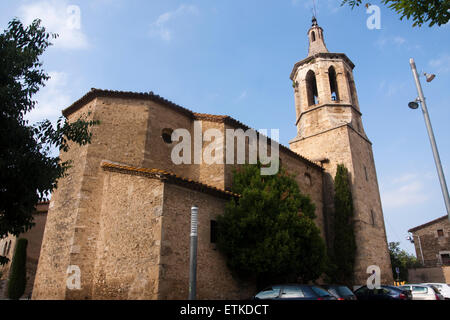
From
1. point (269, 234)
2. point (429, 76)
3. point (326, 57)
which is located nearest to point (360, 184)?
point (326, 57)

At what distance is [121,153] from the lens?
1348 cm

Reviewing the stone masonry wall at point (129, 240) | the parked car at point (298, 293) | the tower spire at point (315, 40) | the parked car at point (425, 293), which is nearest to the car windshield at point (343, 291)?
the parked car at point (298, 293)

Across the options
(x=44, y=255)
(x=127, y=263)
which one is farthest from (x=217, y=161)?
(x=44, y=255)

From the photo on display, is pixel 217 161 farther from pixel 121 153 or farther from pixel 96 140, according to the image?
pixel 96 140

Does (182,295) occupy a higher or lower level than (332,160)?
lower

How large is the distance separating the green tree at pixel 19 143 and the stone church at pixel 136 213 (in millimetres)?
3914

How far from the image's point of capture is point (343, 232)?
1789 centimetres

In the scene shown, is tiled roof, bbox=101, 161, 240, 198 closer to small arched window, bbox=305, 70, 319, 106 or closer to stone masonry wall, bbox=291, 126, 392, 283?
stone masonry wall, bbox=291, 126, 392, 283

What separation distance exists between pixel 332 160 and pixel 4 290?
67.8 feet

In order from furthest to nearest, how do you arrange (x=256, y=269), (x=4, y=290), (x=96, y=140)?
(x=4, y=290) → (x=96, y=140) → (x=256, y=269)

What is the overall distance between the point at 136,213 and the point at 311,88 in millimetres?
17226

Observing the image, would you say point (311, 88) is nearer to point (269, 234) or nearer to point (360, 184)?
point (360, 184)

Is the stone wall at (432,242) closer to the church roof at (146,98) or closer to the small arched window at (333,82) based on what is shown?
the small arched window at (333,82)

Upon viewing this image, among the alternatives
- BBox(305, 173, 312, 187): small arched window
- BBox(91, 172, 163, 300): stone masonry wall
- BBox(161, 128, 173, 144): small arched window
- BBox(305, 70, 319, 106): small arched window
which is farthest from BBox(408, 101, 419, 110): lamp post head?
BBox(305, 70, 319, 106): small arched window
